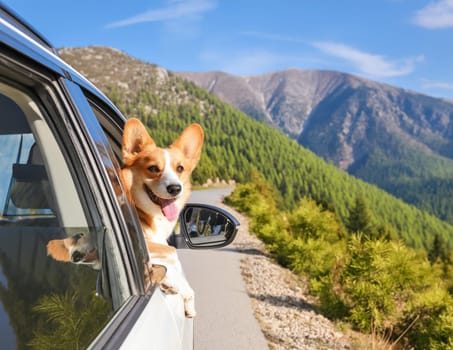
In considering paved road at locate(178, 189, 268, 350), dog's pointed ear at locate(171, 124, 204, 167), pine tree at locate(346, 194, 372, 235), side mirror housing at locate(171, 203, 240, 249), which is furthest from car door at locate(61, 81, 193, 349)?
pine tree at locate(346, 194, 372, 235)

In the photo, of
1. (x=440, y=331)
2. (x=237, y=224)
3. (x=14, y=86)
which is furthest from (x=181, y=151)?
(x=440, y=331)

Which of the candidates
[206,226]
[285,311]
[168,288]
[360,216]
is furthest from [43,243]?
[360,216]

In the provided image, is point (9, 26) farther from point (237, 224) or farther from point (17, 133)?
point (237, 224)

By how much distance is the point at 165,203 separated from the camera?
183cm

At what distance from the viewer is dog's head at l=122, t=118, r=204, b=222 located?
176 centimetres

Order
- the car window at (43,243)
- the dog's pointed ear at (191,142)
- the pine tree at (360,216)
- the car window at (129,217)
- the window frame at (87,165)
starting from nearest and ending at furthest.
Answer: the car window at (43,243), the window frame at (87,165), the car window at (129,217), the dog's pointed ear at (191,142), the pine tree at (360,216)

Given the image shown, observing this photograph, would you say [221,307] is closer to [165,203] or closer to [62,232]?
[165,203]

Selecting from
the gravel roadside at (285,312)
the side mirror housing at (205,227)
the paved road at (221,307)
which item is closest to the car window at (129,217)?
the side mirror housing at (205,227)

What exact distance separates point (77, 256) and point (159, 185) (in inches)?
25.2

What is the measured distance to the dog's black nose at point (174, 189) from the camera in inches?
68.9

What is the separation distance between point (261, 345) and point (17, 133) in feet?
15.9

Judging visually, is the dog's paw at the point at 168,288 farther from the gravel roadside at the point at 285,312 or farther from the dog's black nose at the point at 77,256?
the gravel roadside at the point at 285,312

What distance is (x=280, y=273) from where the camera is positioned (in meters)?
10.4

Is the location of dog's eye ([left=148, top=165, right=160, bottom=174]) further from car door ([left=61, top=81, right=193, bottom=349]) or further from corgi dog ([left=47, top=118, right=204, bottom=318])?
car door ([left=61, top=81, right=193, bottom=349])
